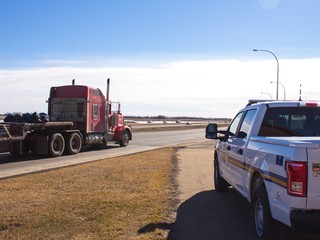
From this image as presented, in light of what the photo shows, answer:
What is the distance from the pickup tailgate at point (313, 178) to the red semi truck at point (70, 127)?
14088 mm

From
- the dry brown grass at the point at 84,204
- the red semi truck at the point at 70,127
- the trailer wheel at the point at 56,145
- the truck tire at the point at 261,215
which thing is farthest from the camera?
the trailer wheel at the point at 56,145

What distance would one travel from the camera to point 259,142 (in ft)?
19.6

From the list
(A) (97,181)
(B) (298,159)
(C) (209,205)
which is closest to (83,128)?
(A) (97,181)

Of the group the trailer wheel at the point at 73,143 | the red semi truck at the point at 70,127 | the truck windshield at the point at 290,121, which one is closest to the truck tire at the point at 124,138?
the red semi truck at the point at 70,127

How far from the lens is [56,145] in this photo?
67.1ft

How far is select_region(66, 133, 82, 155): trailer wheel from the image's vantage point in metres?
21.1

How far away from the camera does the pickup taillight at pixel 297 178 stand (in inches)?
184

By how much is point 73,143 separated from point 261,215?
16.8 m

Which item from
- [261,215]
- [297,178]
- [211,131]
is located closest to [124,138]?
[211,131]

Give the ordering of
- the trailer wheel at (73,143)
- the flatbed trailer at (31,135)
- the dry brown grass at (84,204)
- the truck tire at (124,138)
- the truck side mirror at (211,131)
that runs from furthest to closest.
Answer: the truck tire at (124,138)
the trailer wheel at (73,143)
the flatbed trailer at (31,135)
the truck side mirror at (211,131)
the dry brown grass at (84,204)

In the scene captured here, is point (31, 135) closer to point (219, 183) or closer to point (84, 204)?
point (219, 183)

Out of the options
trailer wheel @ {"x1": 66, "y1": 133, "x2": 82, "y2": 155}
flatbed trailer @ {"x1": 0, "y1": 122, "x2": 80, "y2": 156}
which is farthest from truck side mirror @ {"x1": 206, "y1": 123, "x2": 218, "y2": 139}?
trailer wheel @ {"x1": 66, "y1": 133, "x2": 82, "y2": 155}

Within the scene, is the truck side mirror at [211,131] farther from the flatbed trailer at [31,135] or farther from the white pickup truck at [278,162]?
the flatbed trailer at [31,135]

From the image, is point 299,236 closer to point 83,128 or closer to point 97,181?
point 97,181
